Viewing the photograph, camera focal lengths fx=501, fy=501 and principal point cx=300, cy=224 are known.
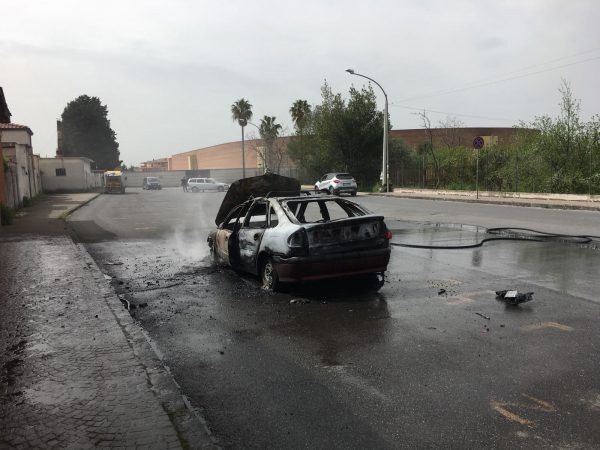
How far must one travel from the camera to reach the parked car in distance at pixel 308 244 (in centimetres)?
661

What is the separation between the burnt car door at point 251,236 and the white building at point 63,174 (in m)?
47.1

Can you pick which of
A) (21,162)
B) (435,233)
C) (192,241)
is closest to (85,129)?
(21,162)

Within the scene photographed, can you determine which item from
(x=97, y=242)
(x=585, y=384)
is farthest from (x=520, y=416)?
(x=97, y=242)

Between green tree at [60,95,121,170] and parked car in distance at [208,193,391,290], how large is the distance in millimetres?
80915

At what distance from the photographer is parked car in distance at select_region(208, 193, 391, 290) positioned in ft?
21.7

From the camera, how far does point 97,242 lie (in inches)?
531

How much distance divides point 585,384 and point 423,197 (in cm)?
2624

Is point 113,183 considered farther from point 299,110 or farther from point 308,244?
point 308,244

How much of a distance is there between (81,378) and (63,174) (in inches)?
2009

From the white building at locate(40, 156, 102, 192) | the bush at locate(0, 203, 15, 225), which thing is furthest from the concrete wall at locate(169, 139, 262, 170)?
the bush at locate(0, 203, 15, 225)

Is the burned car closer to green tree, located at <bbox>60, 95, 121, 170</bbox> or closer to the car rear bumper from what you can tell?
the car rear bumper

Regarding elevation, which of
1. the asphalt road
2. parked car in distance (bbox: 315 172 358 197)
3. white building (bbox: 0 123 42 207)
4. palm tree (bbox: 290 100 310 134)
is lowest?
the asphalt road

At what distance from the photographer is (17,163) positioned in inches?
1061

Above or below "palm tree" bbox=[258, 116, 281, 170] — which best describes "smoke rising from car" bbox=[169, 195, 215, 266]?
below
